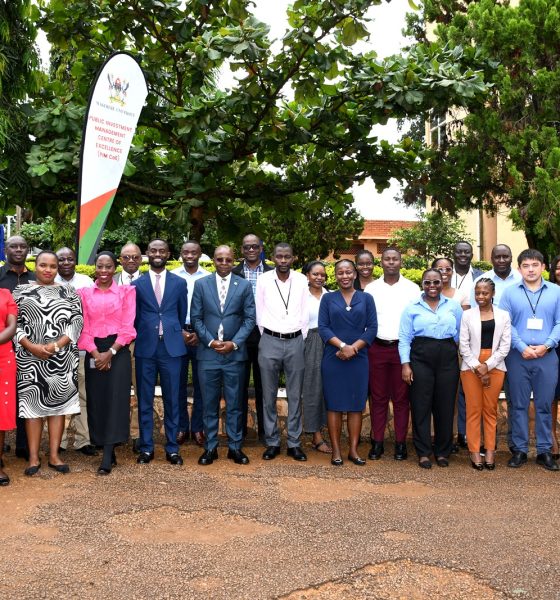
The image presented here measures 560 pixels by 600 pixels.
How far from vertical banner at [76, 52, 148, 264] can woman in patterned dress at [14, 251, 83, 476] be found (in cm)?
123

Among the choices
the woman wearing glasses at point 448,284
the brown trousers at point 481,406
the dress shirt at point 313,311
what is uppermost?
the woman wearing glasses at point 448,284

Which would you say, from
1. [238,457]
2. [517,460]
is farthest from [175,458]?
[517,460]

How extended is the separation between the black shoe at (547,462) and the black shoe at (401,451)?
3.85ft

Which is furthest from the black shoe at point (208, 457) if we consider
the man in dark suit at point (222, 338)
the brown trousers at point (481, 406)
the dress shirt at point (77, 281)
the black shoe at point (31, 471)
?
the brown trousers at point (481, 406)

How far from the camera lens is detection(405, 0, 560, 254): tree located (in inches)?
441

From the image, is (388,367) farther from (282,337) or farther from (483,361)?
(282,337)

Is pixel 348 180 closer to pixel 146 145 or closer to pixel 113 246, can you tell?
pixel 146 145

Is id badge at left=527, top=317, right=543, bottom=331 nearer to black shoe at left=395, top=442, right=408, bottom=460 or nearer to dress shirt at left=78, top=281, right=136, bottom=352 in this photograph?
black shoe at left=395, top=442, right=408, bottom=460

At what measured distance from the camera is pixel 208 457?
6016 millimetres

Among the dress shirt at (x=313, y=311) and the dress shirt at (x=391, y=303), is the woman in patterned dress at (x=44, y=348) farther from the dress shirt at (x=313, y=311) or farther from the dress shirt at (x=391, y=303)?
the dress shirt at (x=391, y=303)

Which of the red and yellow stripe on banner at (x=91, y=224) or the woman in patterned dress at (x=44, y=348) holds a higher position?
the red and yellow stripe on banner at (x=91, y=224)

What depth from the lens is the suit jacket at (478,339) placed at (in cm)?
596

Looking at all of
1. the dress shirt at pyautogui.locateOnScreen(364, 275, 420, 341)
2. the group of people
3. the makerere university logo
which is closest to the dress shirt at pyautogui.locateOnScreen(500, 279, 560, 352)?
the group of people

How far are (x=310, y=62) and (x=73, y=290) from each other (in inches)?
126
